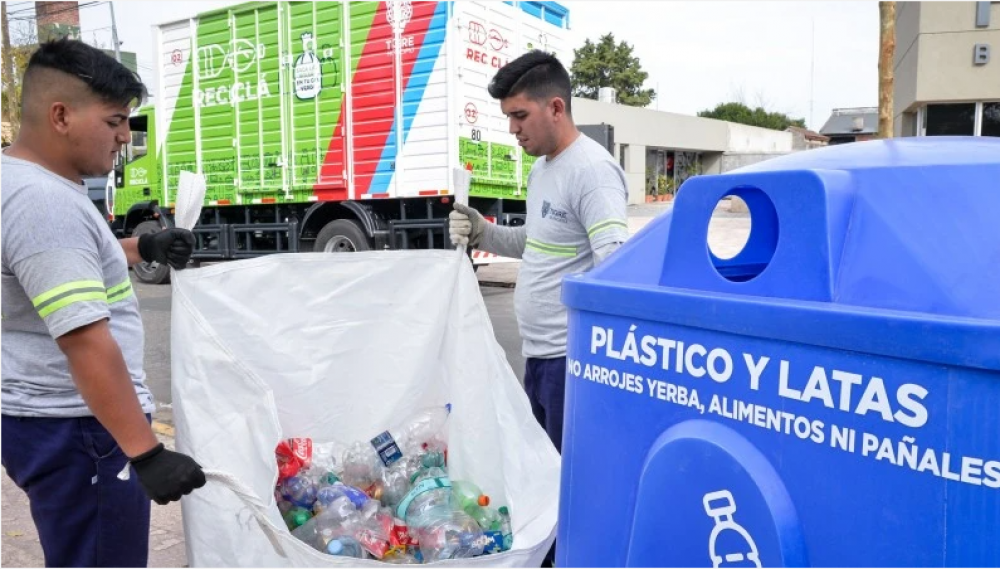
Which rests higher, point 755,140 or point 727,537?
point 755,140

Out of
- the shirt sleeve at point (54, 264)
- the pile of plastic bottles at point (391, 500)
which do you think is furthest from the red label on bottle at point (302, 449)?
the shirt sleeve at point (54, 264)

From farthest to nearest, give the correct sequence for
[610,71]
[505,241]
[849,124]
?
[610,71], [849,124], [505,241]

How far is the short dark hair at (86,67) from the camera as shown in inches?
66.4

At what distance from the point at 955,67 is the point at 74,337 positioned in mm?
15013

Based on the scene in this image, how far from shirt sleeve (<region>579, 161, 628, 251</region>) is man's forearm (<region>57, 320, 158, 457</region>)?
4.39 feet

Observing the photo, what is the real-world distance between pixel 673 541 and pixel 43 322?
1.36m

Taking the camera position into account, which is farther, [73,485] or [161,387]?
[161,387]

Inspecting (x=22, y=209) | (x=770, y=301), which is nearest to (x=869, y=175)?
(x=770, y=301)

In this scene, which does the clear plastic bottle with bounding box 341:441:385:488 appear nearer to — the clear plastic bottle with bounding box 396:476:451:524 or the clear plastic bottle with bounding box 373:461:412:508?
the clear plastic bottle with bounding box 373:461:412:508

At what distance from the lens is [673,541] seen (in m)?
1.21

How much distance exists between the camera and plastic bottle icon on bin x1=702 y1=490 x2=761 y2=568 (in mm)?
1085

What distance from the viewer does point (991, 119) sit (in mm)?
13625

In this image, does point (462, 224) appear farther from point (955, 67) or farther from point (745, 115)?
point (745, 115)

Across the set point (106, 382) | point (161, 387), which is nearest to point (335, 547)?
point (106, 382)
